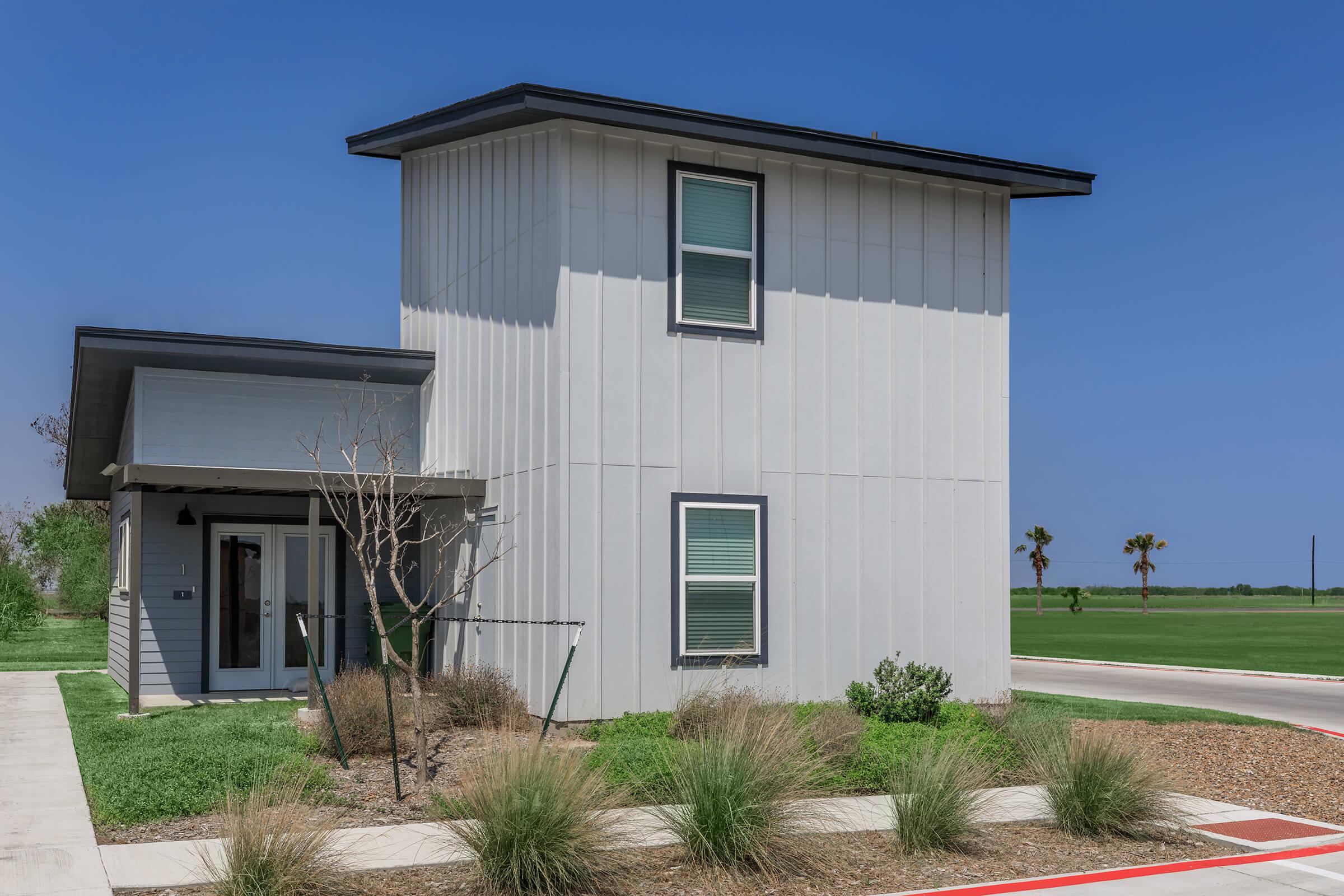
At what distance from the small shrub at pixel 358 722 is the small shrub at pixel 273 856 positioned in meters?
4.07

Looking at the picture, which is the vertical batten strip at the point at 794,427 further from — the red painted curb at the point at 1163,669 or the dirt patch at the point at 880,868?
the red painted curb at the point at 1163,669

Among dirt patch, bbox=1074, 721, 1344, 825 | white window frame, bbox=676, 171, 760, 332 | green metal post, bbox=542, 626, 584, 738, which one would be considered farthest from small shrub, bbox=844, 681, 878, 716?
white window frame, bbox=676, 171, 760, 332

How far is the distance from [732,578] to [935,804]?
5251mm

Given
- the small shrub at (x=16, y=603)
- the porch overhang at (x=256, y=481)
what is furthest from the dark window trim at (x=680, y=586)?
the small shrub at (x=16, y=603)

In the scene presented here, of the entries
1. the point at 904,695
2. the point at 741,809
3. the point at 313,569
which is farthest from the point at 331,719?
the point at 904,695

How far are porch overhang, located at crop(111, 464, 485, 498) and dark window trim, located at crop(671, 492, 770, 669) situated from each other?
10.2ft

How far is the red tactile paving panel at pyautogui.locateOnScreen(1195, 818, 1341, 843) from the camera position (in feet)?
29.6

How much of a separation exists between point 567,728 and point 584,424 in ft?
10.2

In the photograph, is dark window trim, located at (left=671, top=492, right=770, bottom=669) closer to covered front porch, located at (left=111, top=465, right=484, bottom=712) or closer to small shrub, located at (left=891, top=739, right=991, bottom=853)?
small shrub, located at (left=891, top=739, right=991, bottom=853)

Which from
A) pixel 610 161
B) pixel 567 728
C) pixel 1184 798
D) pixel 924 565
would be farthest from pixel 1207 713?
pixel 610 161

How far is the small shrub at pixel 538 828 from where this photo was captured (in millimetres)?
6727

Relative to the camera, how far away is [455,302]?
16297 mm

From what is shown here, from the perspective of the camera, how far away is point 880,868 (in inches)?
304

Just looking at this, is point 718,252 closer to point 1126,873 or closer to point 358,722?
point 358,722
